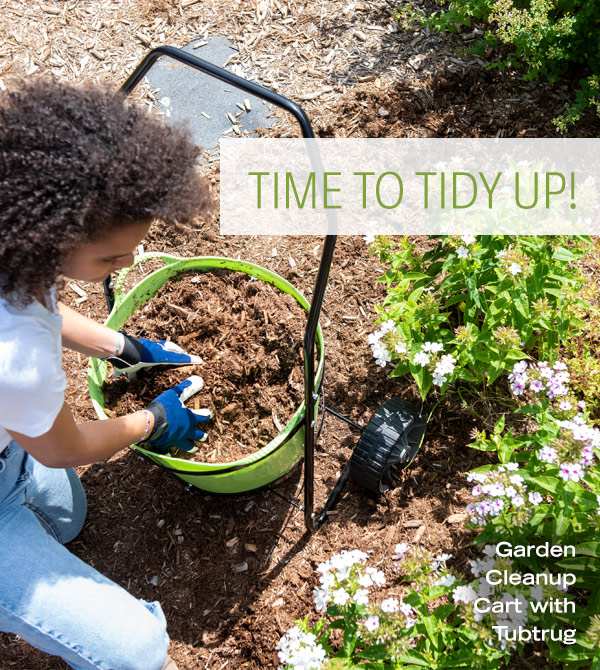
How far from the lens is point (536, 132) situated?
3117mm

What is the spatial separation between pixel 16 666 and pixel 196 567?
73 centimetres

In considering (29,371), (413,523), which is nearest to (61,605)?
(29,371)

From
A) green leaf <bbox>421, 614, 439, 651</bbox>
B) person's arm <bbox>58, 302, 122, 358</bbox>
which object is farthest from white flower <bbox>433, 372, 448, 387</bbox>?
person's arm <bbox>58, 302, 122, 358</bbox>

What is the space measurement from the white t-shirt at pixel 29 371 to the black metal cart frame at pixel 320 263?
64 cm

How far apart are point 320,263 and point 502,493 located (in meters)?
0.77

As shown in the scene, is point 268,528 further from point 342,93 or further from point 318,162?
point 342,93

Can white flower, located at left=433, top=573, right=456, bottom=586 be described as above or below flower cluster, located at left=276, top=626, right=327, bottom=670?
above

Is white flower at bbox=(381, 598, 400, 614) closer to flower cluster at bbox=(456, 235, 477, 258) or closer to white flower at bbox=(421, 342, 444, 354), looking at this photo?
white flower at bbox=(421, 342, 444, 354)

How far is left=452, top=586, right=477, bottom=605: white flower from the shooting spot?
5.26 feet

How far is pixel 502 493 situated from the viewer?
1631 millimetres

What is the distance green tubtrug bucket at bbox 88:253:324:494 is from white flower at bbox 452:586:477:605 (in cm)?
66

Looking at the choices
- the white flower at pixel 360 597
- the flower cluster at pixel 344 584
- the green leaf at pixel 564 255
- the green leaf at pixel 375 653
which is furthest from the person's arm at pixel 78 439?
the green leaf at pixel 564 255

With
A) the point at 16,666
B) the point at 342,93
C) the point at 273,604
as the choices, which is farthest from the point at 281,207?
the point at 16,666

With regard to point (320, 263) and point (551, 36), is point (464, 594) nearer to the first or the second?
point (320, 263)
